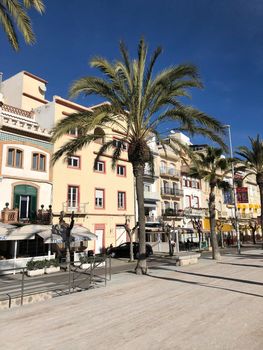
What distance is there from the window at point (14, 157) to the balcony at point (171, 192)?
2087 centimetres

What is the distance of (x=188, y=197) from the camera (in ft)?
153

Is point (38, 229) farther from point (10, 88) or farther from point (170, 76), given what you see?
point (10, 88)

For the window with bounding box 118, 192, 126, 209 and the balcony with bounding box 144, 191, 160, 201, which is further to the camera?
the balcony with bounding box 144, 191, 160, 201

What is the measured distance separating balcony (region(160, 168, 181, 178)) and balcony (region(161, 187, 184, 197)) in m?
1.77

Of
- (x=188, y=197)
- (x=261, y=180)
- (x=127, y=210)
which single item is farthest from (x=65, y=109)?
(x=188, y=197)

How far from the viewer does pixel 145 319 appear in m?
8.37

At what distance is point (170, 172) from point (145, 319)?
35.8 meters

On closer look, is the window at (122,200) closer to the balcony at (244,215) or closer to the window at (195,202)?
the window at (195,202)

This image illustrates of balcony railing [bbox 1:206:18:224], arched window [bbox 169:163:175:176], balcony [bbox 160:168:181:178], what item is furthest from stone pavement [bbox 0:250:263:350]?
arched window [bbox 169:163:175:176]

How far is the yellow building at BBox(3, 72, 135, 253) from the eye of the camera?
28.8m

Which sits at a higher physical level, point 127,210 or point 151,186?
point 151,186

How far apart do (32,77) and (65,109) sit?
7.14 metres

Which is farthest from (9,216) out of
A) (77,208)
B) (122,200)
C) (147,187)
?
(147,187)

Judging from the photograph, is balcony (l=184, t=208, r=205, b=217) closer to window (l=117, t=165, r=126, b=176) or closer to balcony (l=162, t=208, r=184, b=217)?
balcony (l=162, t=208, r=184, b=217)
